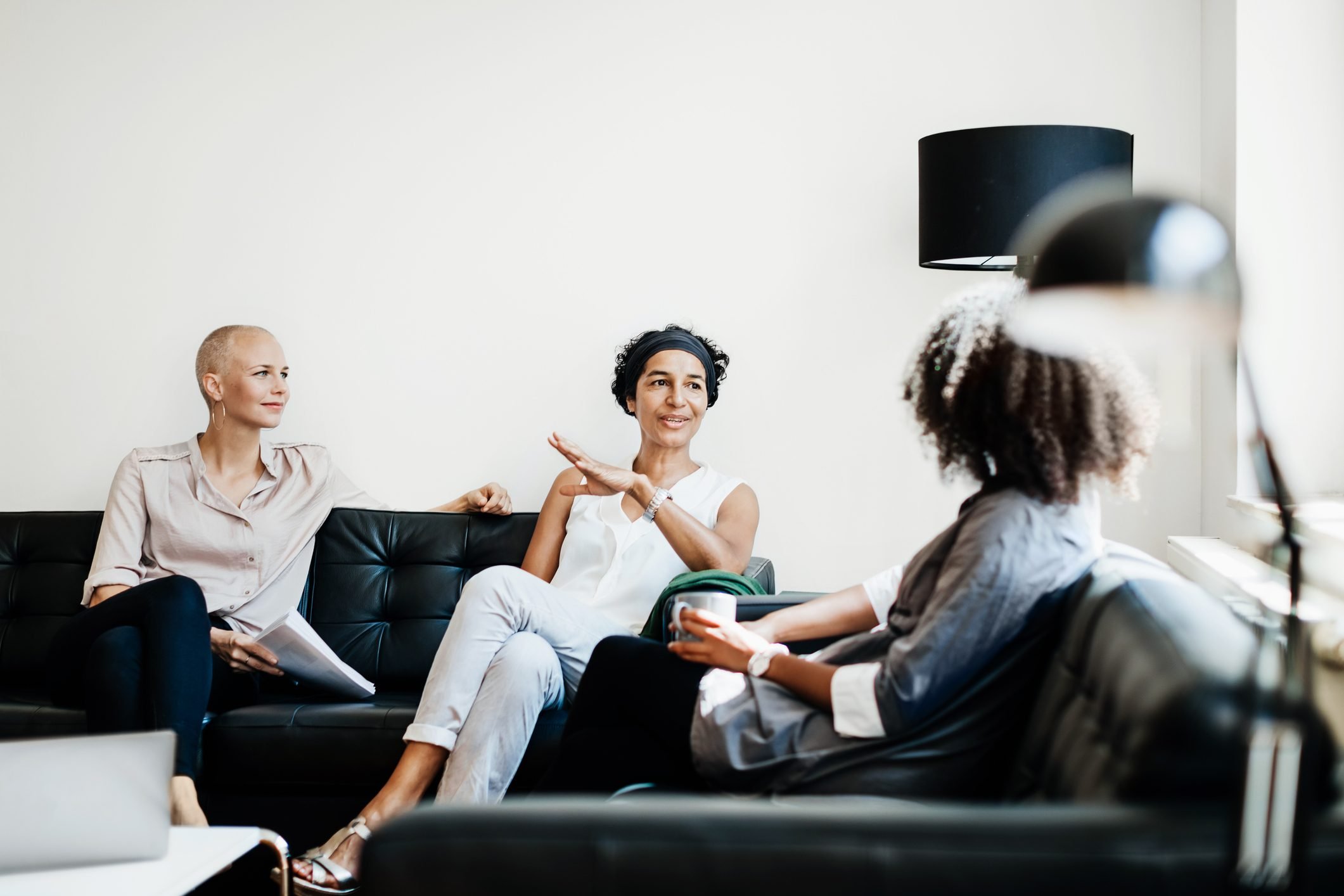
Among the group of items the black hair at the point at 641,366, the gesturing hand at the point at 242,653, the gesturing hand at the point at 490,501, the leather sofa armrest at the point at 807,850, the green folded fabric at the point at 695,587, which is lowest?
the gesturing hand at the point at 242,653

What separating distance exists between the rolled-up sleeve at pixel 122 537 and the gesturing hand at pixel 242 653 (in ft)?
1.09

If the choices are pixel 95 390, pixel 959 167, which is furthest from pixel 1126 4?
pixel 95 390

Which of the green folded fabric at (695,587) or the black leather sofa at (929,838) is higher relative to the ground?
the black leather sofa at (929,838)

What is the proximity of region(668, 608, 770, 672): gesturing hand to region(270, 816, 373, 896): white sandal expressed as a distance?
32.4 inches

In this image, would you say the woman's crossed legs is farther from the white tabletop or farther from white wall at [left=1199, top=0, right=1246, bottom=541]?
white wall at [left=1199, top=0, right=1246, bottom=541]

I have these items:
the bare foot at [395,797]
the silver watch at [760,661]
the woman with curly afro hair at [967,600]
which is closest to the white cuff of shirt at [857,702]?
the woman with curly afro hair at [967,600]

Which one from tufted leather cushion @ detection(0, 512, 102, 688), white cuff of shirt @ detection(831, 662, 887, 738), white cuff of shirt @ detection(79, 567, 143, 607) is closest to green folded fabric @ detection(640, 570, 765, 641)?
white cuff of shirt @ detection(831, 662, 887, 738)

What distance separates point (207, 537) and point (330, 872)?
1.08m

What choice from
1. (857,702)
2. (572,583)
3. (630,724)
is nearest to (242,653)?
(572,583)

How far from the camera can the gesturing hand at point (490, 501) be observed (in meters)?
3.01

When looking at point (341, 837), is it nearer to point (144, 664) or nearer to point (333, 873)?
point (333, 873)

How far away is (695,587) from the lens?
231 cm

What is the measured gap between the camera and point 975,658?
142cm

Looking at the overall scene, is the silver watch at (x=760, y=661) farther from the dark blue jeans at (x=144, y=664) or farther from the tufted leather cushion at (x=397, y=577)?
the tufted leather cushion at (x=397, y=577)
